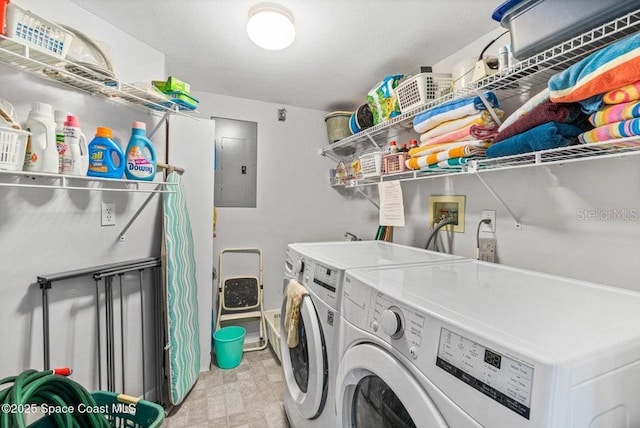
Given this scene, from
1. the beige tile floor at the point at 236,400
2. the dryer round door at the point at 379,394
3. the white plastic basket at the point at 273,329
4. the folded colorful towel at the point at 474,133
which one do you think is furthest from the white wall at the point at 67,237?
the folded colorful towel at the point at 474,133

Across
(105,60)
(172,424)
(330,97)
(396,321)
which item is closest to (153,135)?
(105,60)

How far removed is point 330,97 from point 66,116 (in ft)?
6.10

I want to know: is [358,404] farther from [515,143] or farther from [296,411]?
[515,143]

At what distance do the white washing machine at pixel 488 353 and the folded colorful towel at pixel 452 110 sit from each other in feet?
2.53

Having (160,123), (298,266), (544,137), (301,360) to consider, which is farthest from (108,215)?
(544,137)

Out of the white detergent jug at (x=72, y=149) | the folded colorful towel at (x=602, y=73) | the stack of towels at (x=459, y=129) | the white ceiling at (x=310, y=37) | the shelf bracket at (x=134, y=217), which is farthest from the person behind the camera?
the shelf bracket at (x=134, y=217)

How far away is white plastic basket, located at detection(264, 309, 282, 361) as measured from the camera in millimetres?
2292

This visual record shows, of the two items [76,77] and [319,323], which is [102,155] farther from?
[319,323]

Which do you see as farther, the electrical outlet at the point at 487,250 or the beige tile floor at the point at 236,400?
the beige tile floor at the point at 236,400

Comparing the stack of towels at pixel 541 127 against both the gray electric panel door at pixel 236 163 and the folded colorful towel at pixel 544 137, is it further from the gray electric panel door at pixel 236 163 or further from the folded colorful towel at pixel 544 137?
the gray electric panel door at pixel 236 163

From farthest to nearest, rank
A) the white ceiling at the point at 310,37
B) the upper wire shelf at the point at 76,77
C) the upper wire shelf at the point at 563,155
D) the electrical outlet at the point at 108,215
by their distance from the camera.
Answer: the electrical outlet at the point at 108,215
the white ceiling at the point at 310,37
the upper wire shelf at the point at 76,77
the upper wire shelf at the point at 563,155

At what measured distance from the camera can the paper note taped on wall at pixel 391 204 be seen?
1.72 metres

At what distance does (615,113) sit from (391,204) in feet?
3.46

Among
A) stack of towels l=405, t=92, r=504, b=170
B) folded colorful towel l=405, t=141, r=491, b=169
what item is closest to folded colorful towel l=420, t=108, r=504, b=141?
stack of towels l=405, t=92, r=504, b=170
